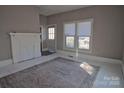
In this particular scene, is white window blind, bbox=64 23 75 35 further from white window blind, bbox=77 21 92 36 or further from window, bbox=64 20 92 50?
white window blind, bbox=77 21 92 36

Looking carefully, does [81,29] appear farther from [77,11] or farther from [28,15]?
[28,15]

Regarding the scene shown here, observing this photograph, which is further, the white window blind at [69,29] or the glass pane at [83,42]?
the white window blind at [69,29]

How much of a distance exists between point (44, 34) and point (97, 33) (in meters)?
3.60

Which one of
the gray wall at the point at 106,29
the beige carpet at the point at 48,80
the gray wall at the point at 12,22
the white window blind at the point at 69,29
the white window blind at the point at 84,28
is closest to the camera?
the beige carpet at the point at 48,80

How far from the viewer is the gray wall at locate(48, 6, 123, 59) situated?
3.50 m

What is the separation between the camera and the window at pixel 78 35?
432 centimetres

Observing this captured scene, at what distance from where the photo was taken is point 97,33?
3.97m

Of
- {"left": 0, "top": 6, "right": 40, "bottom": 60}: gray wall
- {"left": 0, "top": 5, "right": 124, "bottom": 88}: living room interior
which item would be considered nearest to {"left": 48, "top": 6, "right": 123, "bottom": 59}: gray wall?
{"left": 0, "top": 5, "right": 124, "bottom": 88}: living room interior

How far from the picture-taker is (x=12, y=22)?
341cm

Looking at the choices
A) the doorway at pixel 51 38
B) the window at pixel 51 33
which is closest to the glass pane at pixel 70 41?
the doorway at pixel 51 38

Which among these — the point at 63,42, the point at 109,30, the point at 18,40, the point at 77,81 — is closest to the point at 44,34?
the point at 63,42

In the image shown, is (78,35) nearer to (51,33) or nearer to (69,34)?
(69,34)

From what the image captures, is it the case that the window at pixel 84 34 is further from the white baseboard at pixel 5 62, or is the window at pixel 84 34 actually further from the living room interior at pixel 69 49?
the white baseboard at pixel 5 62
